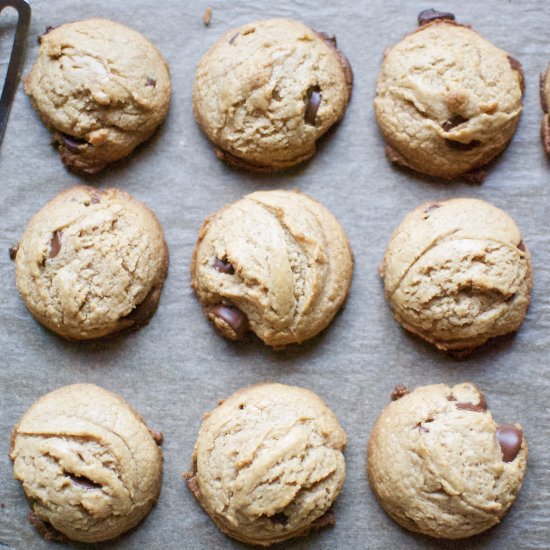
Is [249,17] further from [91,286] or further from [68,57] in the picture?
[91,286]

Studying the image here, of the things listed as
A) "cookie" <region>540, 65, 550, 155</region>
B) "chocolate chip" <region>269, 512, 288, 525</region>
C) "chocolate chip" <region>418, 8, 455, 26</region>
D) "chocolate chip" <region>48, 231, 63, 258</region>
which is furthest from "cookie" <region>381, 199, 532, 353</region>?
"chocolate chip" <region>48, 231, 63, 258</region>

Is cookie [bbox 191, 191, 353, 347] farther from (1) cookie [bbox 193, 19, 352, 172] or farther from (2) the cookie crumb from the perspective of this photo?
(2) the cookie crumb

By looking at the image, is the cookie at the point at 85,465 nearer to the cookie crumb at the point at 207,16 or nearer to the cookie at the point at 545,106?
the cookie crumb at the point at 207,16

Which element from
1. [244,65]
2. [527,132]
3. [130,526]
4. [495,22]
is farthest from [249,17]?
[130,526]

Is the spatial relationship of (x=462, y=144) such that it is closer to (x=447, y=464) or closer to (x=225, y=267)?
(x=225, y=267)

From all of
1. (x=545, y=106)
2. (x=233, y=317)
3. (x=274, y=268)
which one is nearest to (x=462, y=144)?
(x=545, y=106)

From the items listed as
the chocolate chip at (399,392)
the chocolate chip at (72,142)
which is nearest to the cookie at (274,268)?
the chocolate chip at (399,392)

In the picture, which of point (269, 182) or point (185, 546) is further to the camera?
point (269, 182)
